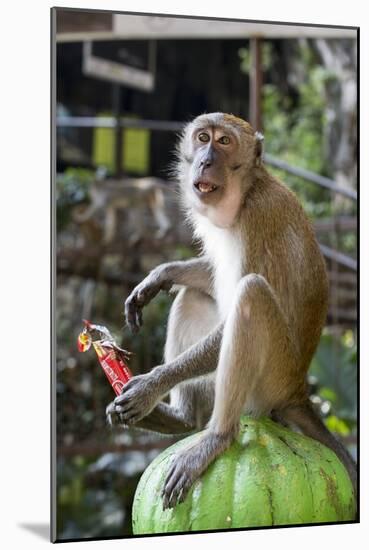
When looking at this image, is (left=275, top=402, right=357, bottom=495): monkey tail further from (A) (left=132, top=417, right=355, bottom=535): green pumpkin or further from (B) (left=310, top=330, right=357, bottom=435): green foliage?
(B) (left=310, top=330, right=357, bottom=435): green foliage

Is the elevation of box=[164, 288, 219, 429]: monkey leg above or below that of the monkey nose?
below

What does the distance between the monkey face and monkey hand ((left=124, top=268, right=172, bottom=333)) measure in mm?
386

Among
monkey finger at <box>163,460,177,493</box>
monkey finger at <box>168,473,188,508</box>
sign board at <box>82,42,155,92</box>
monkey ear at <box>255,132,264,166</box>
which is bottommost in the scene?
monkey finger at <box>168,473,188,508</box>

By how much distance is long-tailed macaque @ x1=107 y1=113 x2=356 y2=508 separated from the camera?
3.76 m

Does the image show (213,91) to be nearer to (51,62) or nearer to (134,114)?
(134,114)

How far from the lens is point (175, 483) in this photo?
358 cm

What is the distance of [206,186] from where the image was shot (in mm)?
3939

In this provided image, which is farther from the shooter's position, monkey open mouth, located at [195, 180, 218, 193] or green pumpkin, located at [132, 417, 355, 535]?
monkey open mouth, located at [195, 180, 218, 193]

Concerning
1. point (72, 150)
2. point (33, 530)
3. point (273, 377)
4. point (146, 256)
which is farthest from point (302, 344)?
point (72, 150)

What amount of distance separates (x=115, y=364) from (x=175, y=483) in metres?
0.52

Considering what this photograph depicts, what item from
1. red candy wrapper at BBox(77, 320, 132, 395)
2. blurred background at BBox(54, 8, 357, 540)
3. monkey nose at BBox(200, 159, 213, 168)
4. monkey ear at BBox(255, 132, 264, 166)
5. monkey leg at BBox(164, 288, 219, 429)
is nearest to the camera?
red candy wrapper at BBox(77, 320, 132, 395)

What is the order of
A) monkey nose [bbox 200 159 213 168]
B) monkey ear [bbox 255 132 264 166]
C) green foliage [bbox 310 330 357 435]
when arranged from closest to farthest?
1. monkey nose [bbox 200 159 213 168]
2. monkey ear [bbox 255 132 264 166]
3. green foliage [bbox 310 330 357 435]

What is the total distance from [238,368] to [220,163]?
840 mm

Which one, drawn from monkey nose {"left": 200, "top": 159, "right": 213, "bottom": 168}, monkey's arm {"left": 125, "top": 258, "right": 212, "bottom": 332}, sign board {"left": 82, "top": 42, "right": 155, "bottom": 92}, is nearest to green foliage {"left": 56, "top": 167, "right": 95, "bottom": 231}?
sign board {"left": 82, "top": 42, "right": 155, "bottom": 92}
